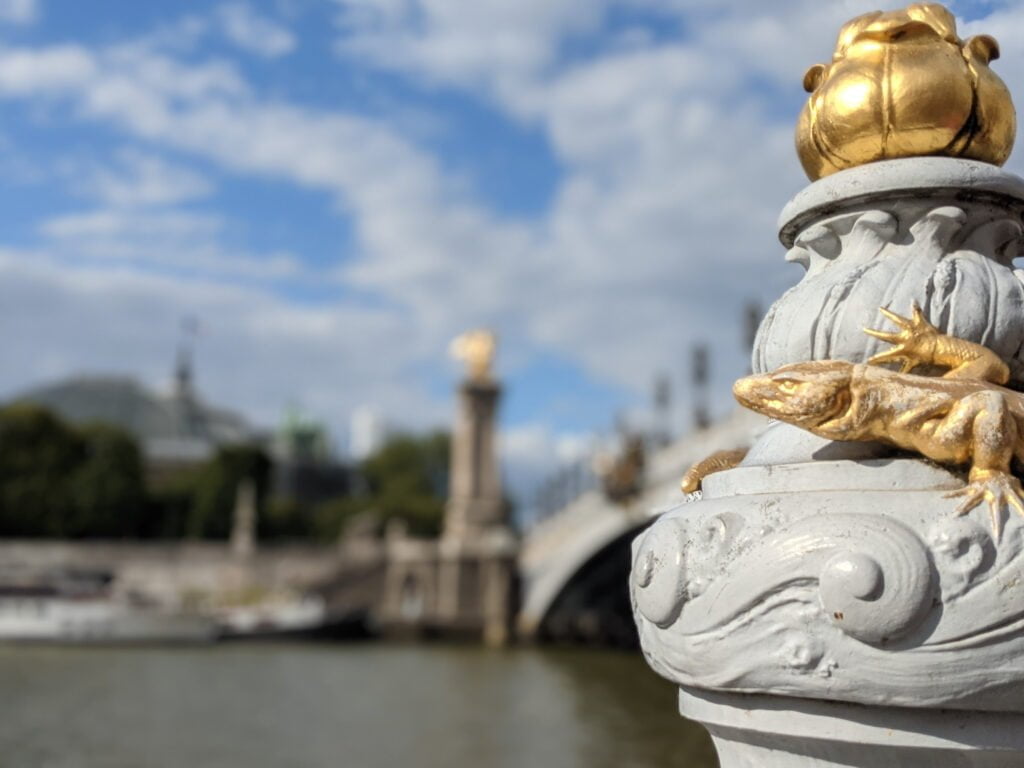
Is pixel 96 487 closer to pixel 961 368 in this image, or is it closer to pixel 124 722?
pixel 124 722

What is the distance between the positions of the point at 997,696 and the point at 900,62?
4.28ft

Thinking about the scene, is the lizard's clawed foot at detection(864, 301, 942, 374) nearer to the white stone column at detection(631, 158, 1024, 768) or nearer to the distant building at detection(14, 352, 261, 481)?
the white stone column at detection(631, 158, 1024, 768)

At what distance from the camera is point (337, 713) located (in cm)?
1280

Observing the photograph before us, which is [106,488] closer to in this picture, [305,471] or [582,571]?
[582,571]

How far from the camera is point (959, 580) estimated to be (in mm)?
1923

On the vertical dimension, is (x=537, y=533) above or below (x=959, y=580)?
Result: below

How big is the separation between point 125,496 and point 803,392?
4365 centimetres

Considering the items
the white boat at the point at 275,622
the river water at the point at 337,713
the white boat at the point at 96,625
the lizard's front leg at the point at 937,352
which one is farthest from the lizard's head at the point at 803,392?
the white boat at the point at 275,622

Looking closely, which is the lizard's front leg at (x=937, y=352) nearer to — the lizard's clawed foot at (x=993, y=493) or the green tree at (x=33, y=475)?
the lizard's clawed foot at (x=993, y=493)

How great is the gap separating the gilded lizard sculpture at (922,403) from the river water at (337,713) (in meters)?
6.52

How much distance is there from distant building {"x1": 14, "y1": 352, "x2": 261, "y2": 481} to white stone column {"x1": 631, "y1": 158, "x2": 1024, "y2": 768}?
2763 inches

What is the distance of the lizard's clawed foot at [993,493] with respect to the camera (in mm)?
1963

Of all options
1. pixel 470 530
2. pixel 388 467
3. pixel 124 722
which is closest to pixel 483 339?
pixel 470 530

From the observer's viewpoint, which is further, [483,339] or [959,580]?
[483,339]
